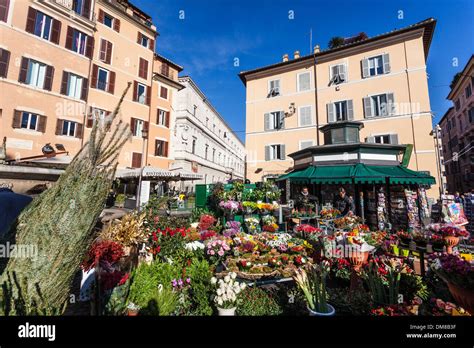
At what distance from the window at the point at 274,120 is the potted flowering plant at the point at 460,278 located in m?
18.2

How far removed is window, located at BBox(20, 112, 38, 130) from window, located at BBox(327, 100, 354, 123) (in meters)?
22.1

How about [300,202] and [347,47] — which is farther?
[347,47]

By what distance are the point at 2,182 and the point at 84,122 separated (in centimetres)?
1011

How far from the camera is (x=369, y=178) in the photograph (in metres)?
8.74

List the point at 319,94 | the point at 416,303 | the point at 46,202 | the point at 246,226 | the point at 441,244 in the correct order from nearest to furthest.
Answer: the point at 46,202 → the point at 416,303 → the point at 441,244 → the point at 246,226 → the point at 319,94

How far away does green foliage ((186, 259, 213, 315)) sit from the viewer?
313 centimetres

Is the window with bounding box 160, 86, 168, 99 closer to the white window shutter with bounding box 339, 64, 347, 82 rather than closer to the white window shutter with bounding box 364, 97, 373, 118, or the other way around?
the white window shutter with bounding box 339, 64, 347, 82

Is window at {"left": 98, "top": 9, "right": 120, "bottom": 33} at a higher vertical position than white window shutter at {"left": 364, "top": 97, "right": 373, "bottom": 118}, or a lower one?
higher

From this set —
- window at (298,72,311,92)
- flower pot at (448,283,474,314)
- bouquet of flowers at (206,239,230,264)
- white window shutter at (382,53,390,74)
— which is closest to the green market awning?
bouquet of flowers at (206,239,230,264)

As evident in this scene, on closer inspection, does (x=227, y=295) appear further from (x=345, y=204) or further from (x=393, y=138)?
(x=393, y=138)

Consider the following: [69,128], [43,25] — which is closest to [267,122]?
[69,128]

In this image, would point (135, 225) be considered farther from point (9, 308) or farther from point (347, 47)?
point (347, 47)

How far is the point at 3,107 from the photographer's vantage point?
1330 centimetres

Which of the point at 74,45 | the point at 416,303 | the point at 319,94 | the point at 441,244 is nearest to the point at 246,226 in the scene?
the point at 441,244
